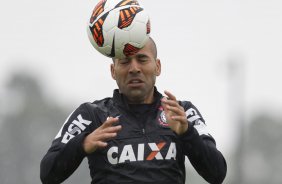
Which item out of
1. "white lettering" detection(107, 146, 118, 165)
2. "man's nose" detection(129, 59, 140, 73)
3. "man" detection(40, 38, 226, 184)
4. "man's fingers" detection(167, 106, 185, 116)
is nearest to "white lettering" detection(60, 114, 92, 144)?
"man" detection(40, 38, 226, 184)

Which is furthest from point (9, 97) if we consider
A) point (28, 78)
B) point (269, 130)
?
point (269, 130)

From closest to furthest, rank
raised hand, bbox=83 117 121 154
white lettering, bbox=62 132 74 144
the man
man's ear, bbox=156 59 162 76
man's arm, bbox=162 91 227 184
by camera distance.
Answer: raised hand, bbox=83 117 121 154 < man's arm, bbox=162 91 227 184 < the man < white lettering, bbox=62 132 74 144 < man's ear, bbox=156 59 162 76

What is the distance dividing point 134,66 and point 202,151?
94 cm

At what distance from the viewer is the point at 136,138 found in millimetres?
10477

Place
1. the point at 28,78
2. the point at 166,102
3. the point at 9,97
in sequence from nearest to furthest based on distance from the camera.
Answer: the point at 166,102 → the point at 9,97 → the point at 28,78

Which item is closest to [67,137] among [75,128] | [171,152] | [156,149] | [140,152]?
[75,128]

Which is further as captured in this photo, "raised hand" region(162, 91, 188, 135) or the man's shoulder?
the man's shoulder

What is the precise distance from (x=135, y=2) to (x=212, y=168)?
1584 millimetres

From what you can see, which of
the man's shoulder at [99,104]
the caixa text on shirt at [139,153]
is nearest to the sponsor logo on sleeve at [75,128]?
the man's shoulder at [99,104]

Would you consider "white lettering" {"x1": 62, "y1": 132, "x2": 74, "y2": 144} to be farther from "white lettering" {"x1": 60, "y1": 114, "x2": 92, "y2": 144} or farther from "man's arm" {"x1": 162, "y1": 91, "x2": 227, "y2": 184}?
"man's arm" {"x1": 162, "y1": 91, "x2": 227, "y2": 184}

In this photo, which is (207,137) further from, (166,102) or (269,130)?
(269,130)

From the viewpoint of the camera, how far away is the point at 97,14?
1052cm

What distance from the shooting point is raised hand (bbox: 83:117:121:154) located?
1007cm

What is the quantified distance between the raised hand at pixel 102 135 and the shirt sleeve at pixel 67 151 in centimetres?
12
